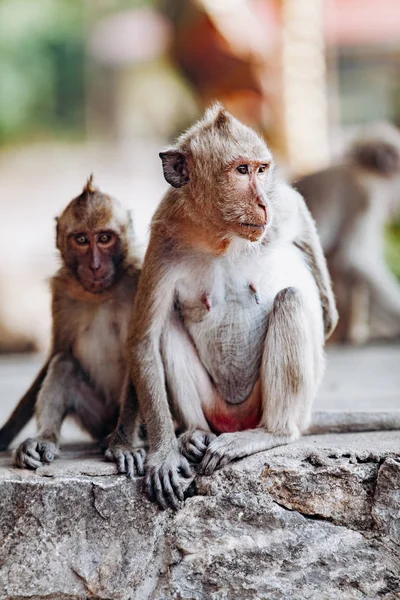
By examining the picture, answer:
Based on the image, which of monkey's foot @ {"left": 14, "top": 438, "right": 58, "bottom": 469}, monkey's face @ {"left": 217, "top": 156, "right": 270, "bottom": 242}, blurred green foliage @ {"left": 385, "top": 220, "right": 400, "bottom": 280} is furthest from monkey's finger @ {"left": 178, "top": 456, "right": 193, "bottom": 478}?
blurred green foliage @ {"left": 385, "top": 220, "right": 400, "bottom": 280}

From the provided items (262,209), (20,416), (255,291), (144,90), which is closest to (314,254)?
(255,291)

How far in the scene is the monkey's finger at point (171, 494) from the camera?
14.0 feet

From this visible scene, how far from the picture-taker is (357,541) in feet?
14.0

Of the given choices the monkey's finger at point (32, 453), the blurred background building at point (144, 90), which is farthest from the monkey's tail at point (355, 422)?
the blurred background building at point (144, 90)

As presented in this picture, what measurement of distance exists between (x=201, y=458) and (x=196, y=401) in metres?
0.33

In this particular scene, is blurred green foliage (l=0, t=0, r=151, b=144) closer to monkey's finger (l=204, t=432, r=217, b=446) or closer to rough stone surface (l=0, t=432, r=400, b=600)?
monkey's finger (l=204, t=432, r=217, b=446)

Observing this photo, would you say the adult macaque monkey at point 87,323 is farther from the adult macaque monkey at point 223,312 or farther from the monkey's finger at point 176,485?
the monkey's finger at point 176,485

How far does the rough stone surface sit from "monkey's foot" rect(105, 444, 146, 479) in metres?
0.06

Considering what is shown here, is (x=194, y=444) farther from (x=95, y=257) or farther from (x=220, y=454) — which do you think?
(x=95, y=257)

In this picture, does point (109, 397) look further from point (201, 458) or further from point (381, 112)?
point (381, 112)

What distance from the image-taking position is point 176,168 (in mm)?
4594

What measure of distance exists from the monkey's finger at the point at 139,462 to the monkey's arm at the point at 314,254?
4.05 feet

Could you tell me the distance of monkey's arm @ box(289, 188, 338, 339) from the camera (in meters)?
4.85

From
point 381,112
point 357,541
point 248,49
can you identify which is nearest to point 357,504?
point 357,541
